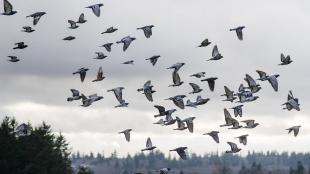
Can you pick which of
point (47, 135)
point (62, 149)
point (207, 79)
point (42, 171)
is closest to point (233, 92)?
point (207, 79)

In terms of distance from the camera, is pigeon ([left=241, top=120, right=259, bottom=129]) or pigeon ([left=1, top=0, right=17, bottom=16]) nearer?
pigeon ([left=1, top=0, right=17, bottom=16])

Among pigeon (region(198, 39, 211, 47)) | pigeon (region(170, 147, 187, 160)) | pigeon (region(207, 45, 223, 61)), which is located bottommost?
pigeon (region(170, 147, 187, 160))

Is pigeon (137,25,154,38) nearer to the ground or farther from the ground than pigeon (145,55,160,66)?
farther from the ground

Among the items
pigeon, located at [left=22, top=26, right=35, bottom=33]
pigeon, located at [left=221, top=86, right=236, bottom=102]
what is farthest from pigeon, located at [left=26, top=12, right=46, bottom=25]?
pigeon, located at [left=221, top=86, right=236, bottom=102]

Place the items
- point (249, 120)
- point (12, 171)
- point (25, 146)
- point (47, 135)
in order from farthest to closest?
1. point (47, 135)
2. point (25, 146)
3. point (12, 171)
4. point (249, 120)

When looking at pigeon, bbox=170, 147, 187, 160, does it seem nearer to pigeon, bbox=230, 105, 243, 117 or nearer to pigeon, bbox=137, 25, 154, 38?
pigeon, bbox=230, 105, 243, 117

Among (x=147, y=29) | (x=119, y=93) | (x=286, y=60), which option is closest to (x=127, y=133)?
(x=119, y=93)

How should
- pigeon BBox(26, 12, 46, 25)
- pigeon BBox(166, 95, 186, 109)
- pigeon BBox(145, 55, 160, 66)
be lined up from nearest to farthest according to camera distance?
pigeon BBox(26, 12, 46, 25), pigeon BBox(145, 55, 160, 66), pigeon BBox(166, 95, 186, 109)

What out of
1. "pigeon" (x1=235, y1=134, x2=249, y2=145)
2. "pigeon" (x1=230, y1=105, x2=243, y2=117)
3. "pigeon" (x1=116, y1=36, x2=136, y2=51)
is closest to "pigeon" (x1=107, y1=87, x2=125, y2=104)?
"pigeon" (x1=116, y1=36, x2=136, y2=51)

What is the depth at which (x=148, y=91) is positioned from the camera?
65.2 m

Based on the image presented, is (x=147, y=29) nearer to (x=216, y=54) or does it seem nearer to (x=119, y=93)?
(x=119, y=93)

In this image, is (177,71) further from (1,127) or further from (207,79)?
(1,127)

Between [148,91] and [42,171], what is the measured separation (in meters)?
58.4

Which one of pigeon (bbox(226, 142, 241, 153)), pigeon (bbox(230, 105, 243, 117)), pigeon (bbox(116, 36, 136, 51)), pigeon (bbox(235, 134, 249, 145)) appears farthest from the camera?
pigeon (bbox(230, 105, 243, 117))
